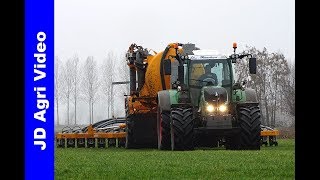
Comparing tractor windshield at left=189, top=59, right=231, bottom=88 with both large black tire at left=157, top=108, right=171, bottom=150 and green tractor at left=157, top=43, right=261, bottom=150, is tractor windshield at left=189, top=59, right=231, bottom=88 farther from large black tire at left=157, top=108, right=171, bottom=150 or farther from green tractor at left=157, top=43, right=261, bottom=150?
large black tire at left=157, top=108, right=171, bottom=150

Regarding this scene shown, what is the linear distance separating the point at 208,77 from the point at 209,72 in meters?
0.14

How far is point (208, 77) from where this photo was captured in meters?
17.6

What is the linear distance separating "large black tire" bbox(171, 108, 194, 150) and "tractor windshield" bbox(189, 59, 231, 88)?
4.20 ft

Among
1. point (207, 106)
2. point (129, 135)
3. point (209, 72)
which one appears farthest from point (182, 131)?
point (129, 135)

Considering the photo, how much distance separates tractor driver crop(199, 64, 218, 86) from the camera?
17.5m

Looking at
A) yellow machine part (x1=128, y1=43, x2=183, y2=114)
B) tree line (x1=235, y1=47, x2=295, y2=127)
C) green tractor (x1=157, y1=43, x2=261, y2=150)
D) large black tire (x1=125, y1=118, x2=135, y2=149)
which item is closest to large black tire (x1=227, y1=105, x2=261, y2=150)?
green tractor (x1=157, y1=43, x2=261, y2=150)

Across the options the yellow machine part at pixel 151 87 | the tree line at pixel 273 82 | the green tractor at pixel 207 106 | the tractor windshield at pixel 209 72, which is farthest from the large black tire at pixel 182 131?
the tree line at pixel 273 82

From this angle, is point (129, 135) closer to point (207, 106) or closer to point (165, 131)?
point (165, 131)

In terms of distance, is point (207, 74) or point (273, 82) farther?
point (273, 82)

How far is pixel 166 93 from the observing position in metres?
18.3

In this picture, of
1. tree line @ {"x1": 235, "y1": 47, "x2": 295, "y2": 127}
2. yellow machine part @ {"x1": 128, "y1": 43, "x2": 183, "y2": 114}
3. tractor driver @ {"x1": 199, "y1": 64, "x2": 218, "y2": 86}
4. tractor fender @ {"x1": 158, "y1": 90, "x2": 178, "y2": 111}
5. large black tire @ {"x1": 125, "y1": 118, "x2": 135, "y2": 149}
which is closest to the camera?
tractor driver @ {"x1": 199, "y1": 64, "x2": 218, "y2": 86}

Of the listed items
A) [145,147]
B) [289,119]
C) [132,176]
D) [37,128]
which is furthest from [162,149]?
[289,119]

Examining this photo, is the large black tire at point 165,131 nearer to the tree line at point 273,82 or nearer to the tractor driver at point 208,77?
the tractor driver at point 208,77

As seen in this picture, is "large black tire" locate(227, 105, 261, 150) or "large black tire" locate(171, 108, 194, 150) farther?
"large black tire" locate(227, 105, 261, 150)
